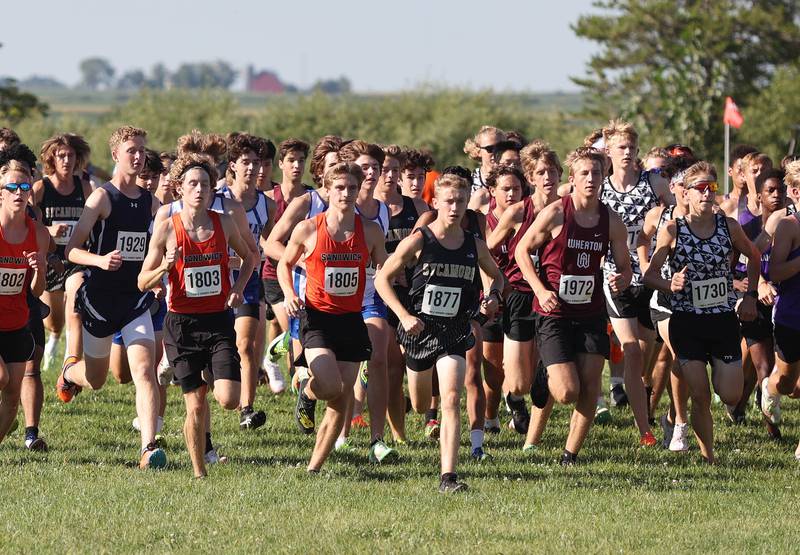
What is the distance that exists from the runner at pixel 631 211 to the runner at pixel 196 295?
10.4 ft

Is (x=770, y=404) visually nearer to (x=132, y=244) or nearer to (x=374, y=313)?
(x=374, y=313)

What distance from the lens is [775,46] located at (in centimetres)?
6419

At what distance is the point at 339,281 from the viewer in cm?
894

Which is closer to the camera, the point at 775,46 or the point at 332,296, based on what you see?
the point at 332,296

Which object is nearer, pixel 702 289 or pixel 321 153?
pixel 702 289

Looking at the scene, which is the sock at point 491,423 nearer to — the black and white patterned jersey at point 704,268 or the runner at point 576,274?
the runner at point 576,274

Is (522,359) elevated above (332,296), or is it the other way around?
(332,296)

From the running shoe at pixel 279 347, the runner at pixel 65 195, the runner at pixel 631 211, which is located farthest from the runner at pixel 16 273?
the runner at pixel 631 211

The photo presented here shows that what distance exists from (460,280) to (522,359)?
1609mm

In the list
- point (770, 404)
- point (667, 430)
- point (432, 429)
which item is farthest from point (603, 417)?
point (432, 429)

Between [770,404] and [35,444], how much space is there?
5.45 m

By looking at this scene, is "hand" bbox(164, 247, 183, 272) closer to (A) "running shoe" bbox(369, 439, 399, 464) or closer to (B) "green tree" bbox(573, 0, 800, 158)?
(A) "running shoe" bbox(369, 439, 399, 464)

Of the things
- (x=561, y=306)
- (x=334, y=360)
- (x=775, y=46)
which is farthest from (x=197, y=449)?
(x=775, y=46)

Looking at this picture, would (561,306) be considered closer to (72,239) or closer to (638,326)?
(638,326)
